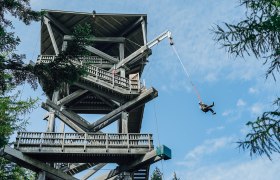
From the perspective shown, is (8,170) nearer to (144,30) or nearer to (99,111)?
(99,111)

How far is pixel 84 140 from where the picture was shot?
58.3 ft

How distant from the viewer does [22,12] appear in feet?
44.2

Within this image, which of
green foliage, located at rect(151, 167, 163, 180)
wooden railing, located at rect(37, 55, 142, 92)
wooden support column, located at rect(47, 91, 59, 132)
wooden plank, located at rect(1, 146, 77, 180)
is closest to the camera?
wooden plank, located at rect(1, 146, 77, 180)

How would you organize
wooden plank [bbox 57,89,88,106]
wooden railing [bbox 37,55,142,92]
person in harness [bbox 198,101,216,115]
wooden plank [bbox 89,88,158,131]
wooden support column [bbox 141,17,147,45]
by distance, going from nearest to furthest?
1. person in harness [bbox 198,101,216,115]
2. wooden plank [bbox 89,88,158,131]
3. wooden railing [bbox 37,55,142,92]
4. wooden plank [bbox 57,89,88,106]
5. wooden support column [bbox 141,17,147,45]

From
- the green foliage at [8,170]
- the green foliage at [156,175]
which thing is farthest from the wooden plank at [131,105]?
the green foliage at [156,175]

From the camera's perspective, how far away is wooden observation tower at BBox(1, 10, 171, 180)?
1734 cm

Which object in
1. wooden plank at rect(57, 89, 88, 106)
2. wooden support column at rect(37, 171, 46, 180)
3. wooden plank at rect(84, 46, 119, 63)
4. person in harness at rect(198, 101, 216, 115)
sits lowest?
wooden support column at rect(37, 171, 46, 180)

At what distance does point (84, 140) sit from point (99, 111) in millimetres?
6700

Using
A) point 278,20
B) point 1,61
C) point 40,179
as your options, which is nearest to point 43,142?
point 40,179

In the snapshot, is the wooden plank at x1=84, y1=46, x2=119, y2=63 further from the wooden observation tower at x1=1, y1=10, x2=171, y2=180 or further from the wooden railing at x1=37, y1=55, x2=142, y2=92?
the wooden railing at x1=37, y1=55, x2=142, y2=92

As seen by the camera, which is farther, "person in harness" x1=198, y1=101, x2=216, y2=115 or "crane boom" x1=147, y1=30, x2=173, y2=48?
"crane boom" x1=147, y1=30, x2=173, y2=48

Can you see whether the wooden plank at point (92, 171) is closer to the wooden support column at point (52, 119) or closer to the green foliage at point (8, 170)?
the wooden support column at point (52, 119)

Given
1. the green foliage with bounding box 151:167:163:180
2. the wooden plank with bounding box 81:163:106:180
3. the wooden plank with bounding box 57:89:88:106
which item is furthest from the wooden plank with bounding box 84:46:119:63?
the green foliage with bounding box 151:167:163:180

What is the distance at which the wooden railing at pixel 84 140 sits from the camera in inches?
682
